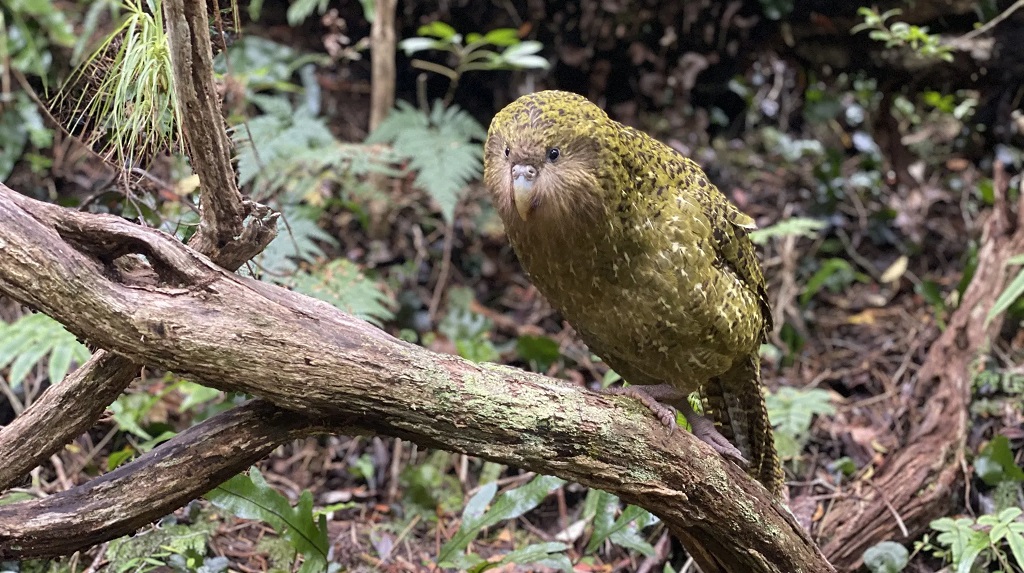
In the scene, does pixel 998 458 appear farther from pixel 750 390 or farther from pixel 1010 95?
pixel 1010 95

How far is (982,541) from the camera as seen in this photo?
298 centimetres

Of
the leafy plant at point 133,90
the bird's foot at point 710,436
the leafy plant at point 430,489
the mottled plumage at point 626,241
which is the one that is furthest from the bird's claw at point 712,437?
the leafy plant at point 133,90

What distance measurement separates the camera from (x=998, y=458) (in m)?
3.52

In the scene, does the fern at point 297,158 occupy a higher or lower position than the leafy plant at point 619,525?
higher

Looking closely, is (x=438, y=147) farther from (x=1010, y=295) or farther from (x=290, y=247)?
(x=1010, y=295)

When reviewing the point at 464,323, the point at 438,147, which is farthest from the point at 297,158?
the point at 464,323

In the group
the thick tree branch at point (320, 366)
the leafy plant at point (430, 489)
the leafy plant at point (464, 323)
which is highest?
the thick tree branch at point (320, 366)

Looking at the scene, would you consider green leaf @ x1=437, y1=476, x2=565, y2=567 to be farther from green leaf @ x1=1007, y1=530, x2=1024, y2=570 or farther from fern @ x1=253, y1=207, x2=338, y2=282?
green leaf @ x1=1007, y1=530, x2=1024, y2=570

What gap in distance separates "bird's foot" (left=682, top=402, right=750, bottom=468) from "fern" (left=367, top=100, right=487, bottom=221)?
6.13 ft

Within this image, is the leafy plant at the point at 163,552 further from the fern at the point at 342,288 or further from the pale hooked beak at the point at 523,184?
the pale hooked beak at the point at 523,184

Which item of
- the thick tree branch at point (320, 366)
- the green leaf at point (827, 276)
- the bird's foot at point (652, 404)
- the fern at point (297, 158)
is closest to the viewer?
the thick tree branch at point (320, 366)

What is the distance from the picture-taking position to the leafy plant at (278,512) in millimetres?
2670

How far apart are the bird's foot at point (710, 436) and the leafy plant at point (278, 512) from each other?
1.38 metres

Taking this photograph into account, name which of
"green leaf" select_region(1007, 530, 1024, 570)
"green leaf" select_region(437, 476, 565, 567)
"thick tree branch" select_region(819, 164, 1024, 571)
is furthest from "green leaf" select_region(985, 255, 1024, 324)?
"green leaf" select_region(437, 476, 565, 567)
